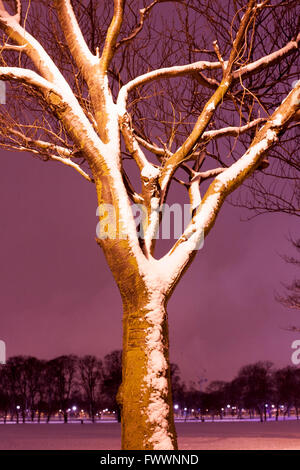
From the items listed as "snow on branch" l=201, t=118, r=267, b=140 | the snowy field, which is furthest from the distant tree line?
"snow on branch" l=201, t=118, r=267, b=140

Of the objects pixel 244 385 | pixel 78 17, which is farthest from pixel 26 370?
pixel 78 17

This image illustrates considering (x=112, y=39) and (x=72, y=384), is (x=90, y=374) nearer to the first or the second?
(x=72, y=384)

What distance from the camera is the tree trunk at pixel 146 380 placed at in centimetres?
388

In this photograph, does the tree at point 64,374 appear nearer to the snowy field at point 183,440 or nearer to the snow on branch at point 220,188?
the snowy field at point 183,440

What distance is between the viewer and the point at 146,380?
398 centimetres

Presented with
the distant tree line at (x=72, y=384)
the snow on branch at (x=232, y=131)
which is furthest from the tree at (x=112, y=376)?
the snow on branch at (x=232, y=131)

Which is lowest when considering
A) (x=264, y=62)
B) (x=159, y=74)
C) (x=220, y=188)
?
(x=220, y=188)

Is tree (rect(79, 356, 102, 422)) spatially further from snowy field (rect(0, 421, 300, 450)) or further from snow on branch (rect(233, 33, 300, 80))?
snow on branch (rect(233, 33, 300, 80))

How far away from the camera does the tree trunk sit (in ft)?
12.7

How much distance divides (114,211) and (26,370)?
64149 mm

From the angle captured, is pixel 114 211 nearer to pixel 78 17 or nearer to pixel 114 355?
pixel 78 17

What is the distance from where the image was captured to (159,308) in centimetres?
421

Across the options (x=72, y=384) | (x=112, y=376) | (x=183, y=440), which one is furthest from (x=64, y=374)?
(x=183, y=440)

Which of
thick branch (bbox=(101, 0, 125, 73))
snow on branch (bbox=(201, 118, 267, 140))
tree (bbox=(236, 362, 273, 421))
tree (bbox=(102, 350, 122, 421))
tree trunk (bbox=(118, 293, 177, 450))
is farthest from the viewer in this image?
tree (bbox=(236, 362, 273, 421))
